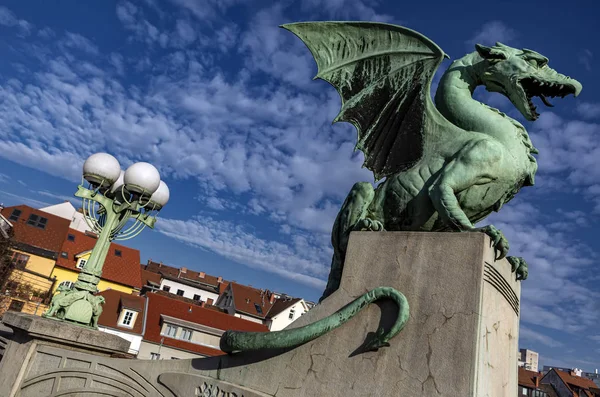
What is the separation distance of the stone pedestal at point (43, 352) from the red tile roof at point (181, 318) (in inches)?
936

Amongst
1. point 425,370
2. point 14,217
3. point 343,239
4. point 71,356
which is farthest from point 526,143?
point 14,217

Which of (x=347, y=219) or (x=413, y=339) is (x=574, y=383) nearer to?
(x=347, y=219)

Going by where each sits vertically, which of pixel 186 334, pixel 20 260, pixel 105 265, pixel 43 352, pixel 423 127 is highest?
pixel 105 265

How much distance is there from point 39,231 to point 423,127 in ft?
122

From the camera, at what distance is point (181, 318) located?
2905 cm

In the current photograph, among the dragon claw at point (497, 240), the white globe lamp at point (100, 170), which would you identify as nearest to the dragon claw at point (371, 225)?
the dragon claw at point (497, 240)

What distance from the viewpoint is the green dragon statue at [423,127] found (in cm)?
376

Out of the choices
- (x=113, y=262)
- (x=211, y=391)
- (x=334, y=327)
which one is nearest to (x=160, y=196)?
(x=211, y=391)

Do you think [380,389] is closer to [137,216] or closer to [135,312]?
[137,216]

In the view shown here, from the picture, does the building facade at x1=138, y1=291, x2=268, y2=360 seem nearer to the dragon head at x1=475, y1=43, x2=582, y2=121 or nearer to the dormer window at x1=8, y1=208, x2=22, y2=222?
the dormer window at x1=8, y1=208, x2=22, y2=222

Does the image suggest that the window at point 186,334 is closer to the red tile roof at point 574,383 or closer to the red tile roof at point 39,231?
the red tile roof at point 39,231

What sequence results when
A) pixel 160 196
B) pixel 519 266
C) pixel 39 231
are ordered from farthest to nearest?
pixel 39 231, pixel 160 196, pixel 519 266

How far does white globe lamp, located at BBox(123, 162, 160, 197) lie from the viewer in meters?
6.26

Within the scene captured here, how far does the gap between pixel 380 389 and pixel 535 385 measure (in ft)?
151
